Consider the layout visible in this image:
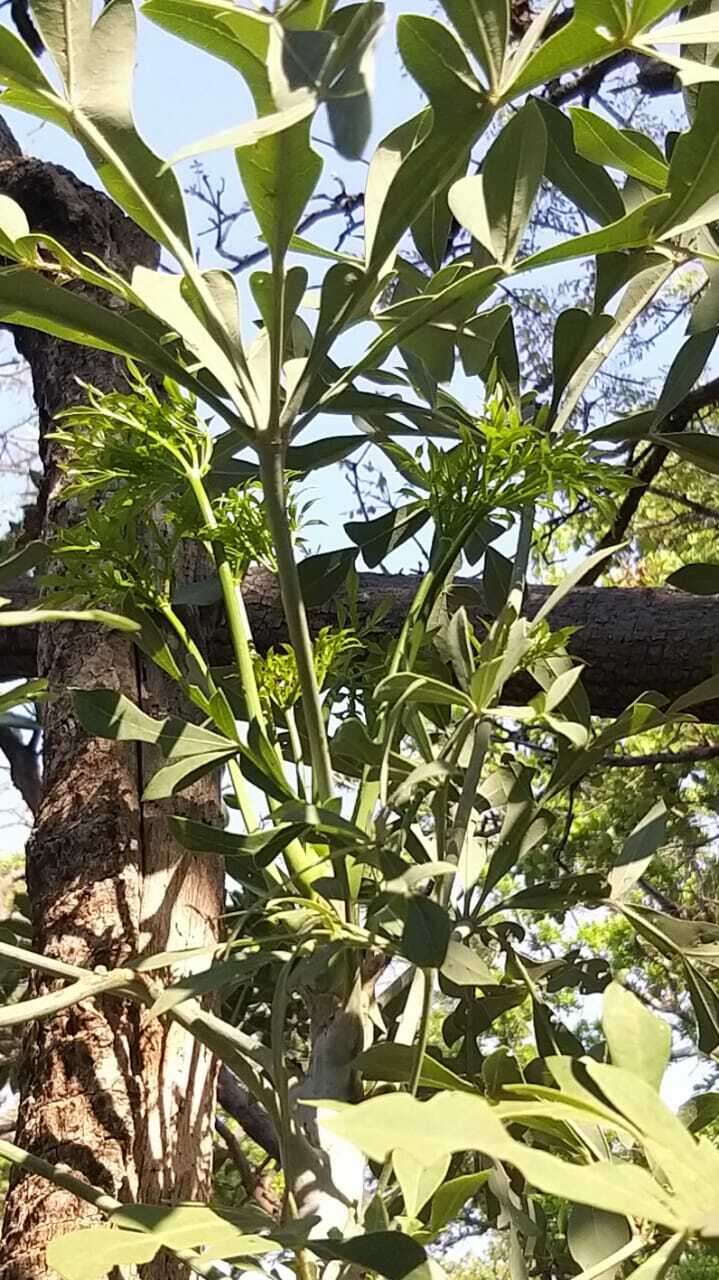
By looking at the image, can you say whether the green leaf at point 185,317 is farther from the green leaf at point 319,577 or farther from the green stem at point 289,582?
the green leaf at point 319,577

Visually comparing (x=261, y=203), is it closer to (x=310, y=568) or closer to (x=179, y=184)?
(x=179, y=184)

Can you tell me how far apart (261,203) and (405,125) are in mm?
77

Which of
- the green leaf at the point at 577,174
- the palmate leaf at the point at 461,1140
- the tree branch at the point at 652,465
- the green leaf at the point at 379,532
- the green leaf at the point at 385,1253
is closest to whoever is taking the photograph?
the palmate leaf at the point at 461,1140

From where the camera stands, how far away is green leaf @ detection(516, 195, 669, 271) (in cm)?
41

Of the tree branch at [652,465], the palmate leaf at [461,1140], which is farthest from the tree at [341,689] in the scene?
the tree branch at [652,465]

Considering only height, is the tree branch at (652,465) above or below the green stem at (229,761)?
above

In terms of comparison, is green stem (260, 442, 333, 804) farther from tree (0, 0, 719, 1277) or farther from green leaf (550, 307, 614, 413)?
green leaf (550, 307, 614, 413)

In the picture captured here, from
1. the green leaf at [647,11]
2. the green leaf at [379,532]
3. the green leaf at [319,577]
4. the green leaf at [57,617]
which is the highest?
the green leaf at [647,11]

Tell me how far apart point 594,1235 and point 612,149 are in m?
0.44

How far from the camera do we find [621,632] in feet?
3.00

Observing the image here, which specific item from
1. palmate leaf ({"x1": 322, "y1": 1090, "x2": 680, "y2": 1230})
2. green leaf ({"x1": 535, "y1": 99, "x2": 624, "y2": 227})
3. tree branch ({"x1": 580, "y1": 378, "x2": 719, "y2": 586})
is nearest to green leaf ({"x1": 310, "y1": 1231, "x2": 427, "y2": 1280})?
palmate leaf ({"x1": 322, "y1": 1090, "x2": 680, "y2": 1230})

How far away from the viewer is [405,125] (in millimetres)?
427

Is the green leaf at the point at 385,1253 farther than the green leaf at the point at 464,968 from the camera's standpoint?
No

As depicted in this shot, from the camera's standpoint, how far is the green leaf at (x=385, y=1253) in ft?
1.07
